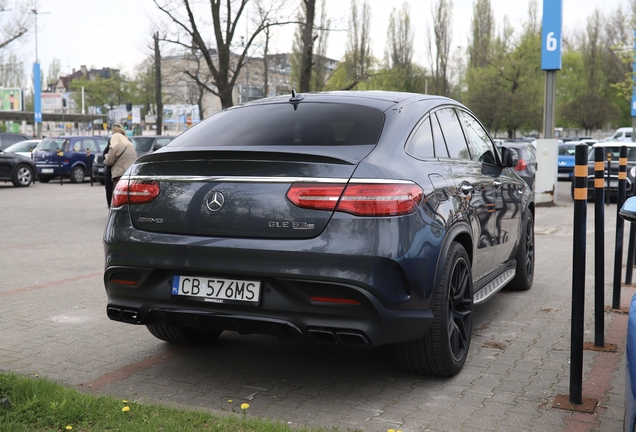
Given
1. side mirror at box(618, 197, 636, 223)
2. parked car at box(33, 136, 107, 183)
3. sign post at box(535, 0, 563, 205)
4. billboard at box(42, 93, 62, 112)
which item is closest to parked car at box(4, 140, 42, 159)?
parked car at box(33, 136, 107, 183)

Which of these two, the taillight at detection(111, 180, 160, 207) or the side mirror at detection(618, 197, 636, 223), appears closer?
the side mirror at detection(618, 197, 636, 223)

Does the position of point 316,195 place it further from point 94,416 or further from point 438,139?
point 94,416

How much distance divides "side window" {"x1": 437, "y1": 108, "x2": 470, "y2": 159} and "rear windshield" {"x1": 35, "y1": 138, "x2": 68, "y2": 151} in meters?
24.4

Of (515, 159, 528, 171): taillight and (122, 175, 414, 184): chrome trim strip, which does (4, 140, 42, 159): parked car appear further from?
(122, 175, 414, 184): chrome trim strip

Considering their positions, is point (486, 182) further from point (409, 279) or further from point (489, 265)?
point (409, 279)

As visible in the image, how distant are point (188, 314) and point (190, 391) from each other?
513 millimetres

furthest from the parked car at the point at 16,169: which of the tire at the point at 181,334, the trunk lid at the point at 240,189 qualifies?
the trunk lid at the point at 240,189

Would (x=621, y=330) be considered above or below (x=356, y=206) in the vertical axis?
below

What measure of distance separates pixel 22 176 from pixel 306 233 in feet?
76.0

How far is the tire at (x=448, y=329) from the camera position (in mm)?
4148

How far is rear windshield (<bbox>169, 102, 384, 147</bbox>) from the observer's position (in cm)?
417

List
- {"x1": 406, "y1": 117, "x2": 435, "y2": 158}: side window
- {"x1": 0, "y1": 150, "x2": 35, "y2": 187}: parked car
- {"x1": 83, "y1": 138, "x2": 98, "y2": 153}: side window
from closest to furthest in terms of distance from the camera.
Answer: {"x1": 406, "y1": 117, "x2": 435, "y2": 158}: side window
{"x1": 0, "y1": 150, "x2": 35, "y2": 187}: parked car
{"x1": 83, "y1": 138, "x2": 98, "y2": 153}: side window

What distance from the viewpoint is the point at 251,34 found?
23.0 meters

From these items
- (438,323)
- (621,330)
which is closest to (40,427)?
(438,323)
